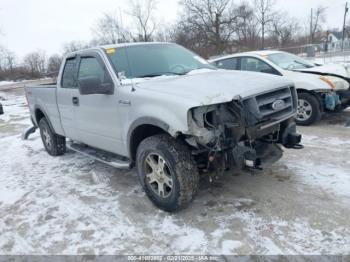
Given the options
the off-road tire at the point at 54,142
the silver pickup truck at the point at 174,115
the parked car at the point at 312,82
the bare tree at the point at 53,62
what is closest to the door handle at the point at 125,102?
the silver pickup truck at the point at 174,115

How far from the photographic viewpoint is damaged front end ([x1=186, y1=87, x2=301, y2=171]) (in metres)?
3.05

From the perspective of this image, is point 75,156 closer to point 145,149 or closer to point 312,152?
point 145,149

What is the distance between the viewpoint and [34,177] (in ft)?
16.6

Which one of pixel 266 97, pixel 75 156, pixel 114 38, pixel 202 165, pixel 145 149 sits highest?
pixel 114 38

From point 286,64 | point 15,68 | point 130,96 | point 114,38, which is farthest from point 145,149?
point 15,68

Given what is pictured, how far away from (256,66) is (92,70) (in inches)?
171

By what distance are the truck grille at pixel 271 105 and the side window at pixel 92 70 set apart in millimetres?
1828

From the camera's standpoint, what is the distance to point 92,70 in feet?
14.5

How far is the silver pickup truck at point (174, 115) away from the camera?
10.2 ft

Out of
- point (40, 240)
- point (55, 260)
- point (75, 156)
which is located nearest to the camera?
point (55, 260)

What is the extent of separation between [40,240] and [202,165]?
1.94 m

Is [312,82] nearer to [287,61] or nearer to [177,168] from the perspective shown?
[287,61]

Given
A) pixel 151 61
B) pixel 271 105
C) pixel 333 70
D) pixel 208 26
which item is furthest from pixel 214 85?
pixel 208 26

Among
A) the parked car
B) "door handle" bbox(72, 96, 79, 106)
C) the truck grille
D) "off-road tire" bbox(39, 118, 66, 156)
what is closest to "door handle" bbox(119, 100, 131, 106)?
"door handle" bbox(72, 96, 79, 106)
